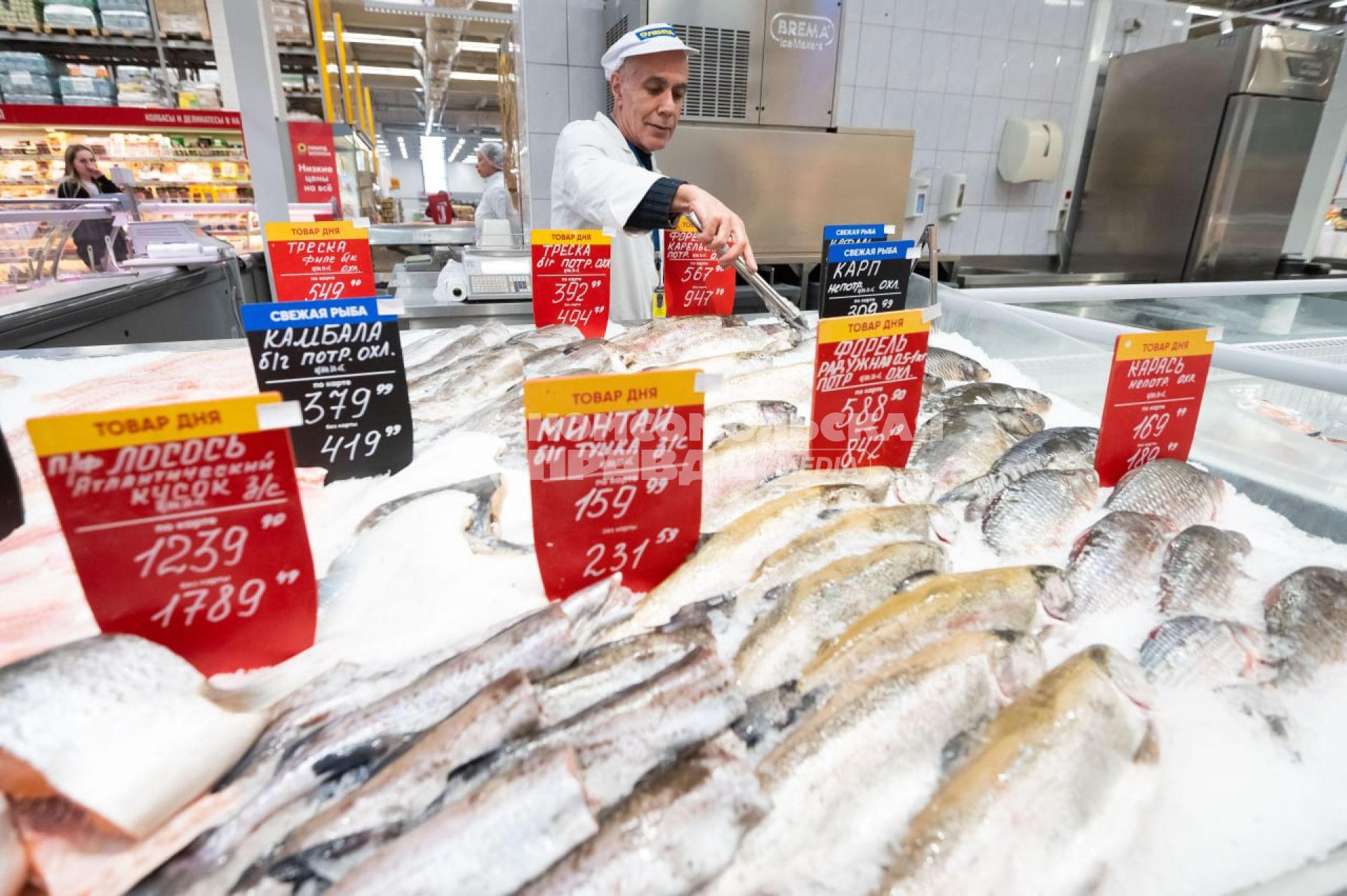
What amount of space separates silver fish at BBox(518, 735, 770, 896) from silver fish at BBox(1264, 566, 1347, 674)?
949 mm

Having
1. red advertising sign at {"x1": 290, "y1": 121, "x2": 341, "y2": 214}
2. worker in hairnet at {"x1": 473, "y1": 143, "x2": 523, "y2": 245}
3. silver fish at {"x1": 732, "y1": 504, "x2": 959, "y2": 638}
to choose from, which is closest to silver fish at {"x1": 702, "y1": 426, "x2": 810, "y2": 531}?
silver fish at {"x1": 732, "y1": 504, "x2": 959, "y2": 638}

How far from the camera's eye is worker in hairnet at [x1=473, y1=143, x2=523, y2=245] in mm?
7816

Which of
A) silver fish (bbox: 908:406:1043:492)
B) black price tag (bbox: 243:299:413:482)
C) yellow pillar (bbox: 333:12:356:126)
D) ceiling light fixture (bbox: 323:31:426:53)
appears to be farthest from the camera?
ceiling light fixture (bbox: 323:31:426:53)

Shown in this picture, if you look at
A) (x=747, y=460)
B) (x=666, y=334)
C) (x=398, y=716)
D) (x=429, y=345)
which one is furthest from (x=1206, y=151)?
(x=398, y=716)

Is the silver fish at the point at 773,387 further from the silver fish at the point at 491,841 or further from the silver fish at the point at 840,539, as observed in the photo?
the silver fish at the point at 491,841

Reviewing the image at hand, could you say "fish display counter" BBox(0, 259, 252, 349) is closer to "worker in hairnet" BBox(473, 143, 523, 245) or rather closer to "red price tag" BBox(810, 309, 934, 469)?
"worker in hairnet" BBox(473, 143, 523, 245)

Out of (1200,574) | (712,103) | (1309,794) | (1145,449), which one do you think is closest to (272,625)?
(1309,794)

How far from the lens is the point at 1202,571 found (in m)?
1.25

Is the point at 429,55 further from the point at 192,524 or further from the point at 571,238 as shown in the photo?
the point at 192,524

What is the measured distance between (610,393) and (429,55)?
13302 millimetres

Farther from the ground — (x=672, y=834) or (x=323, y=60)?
(x=323, y=60)

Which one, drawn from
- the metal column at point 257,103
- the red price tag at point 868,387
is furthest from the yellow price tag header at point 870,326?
the metal column at point 257,103

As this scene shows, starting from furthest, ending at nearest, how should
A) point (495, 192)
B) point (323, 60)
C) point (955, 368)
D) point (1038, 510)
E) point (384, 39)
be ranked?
point (384, 39) < point (495, 192) < point (323, 60) < point (955, 368) < point (1038, 510)

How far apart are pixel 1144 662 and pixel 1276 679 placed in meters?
0.19
